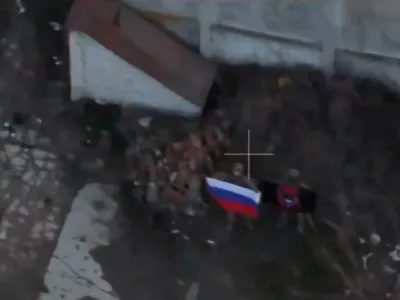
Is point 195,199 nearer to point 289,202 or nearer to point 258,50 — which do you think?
point 289,202

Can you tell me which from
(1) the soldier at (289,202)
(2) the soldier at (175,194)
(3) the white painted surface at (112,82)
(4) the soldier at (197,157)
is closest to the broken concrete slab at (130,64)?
(3) the white painted surface at (112,82)

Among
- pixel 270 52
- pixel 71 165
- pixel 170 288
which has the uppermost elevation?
pixel 270 52

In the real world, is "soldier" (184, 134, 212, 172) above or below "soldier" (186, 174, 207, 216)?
above

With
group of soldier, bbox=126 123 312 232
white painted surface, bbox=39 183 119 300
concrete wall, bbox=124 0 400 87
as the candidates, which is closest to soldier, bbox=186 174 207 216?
group of soldier, bbox=126 123 312 232

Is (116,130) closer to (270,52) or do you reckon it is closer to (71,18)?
(71,18)

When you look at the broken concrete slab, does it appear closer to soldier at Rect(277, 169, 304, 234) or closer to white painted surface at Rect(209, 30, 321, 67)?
white painted surface at Rect(209, 30, 321, 67)

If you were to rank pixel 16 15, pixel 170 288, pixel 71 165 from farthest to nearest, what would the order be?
pixel 16 15
pixel 71 165
pixel 170 288

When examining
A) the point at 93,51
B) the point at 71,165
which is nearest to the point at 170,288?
the point at 71,165

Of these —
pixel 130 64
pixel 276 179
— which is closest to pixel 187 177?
pixel 276 179
